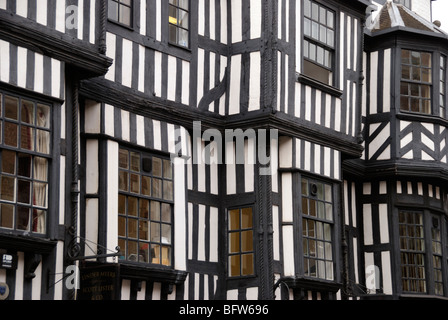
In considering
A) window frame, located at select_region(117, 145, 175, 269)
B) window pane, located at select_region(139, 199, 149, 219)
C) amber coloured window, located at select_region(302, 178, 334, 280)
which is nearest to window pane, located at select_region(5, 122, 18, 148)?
window frame, located at select_region(117, 145, 175, 269)

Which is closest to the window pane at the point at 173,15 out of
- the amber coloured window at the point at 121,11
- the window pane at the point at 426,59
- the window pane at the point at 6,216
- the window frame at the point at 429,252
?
the amber coloured window at the point at 121,11

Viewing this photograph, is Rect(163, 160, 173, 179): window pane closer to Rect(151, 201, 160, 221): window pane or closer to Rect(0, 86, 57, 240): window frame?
Rect(151, 201, 160, 221): window pane

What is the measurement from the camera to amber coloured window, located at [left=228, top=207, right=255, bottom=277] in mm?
15117

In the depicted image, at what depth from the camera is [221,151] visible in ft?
51.4

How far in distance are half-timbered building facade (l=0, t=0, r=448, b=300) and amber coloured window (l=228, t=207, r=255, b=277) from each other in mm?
27

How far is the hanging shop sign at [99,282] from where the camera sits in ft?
39.7

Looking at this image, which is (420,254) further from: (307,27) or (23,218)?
(23,218)

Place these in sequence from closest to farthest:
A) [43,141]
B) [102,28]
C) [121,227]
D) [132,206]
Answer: [43,141] < [102,28] < [121,227] < [132,206]

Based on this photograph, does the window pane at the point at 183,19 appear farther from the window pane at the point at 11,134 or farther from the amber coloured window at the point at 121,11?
the window pane at the point at 11,134

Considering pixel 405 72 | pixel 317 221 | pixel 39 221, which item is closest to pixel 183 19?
pixel 317 221

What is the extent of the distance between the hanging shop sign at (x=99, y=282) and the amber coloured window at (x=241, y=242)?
3335mm

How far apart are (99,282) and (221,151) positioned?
4096mm

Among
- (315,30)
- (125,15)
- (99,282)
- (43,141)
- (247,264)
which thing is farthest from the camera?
(315,30)
